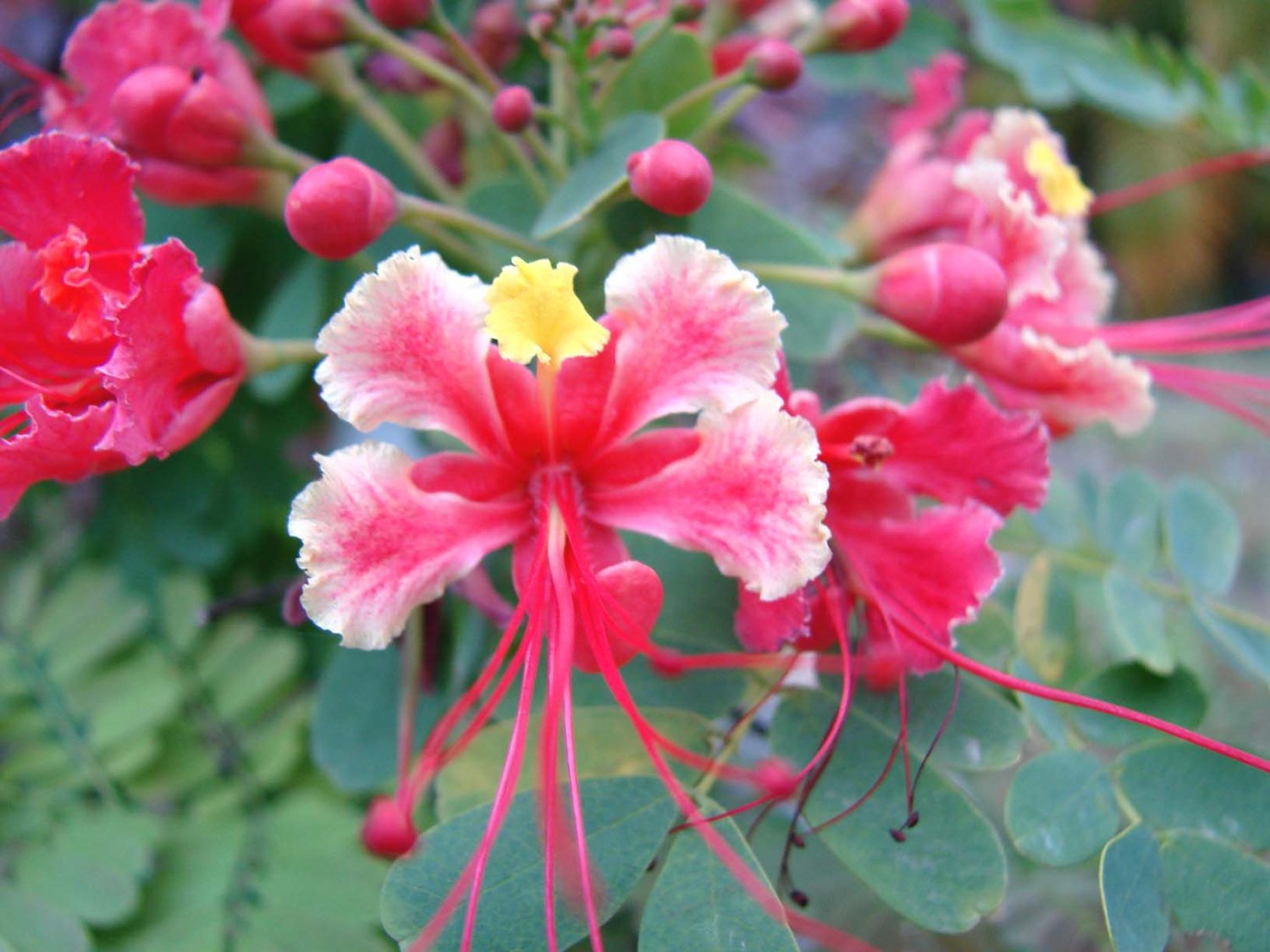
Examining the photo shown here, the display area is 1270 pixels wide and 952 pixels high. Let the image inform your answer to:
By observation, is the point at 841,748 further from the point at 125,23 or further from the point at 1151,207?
the point at 1151,207

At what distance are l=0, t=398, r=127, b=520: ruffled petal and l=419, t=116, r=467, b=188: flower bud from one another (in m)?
0.73

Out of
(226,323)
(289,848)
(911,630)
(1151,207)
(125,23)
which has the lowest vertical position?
(1151,207)

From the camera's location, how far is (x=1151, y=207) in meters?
5.45

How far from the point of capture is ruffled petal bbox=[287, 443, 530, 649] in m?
0.73

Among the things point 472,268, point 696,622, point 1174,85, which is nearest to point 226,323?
point 472,268

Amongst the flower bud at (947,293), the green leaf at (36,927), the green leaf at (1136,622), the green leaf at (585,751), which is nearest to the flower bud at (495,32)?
the flower bud at (947,293)

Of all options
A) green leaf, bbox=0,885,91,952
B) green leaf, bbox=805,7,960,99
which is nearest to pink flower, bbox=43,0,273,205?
green leaf, bbox=0,885,91,952

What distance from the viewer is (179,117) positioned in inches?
37.2

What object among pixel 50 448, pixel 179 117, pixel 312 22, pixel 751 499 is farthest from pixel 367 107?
pixel 751 499

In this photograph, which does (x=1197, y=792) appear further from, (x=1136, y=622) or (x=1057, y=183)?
(x=1057, y=183)

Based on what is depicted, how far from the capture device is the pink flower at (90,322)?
760mm

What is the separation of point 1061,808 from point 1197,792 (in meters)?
0.12

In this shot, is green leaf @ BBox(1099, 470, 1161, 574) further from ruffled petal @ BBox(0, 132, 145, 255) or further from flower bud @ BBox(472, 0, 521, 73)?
ruffled petal @ BBox(0, 132, 145, 255)

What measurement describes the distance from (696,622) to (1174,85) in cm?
115
